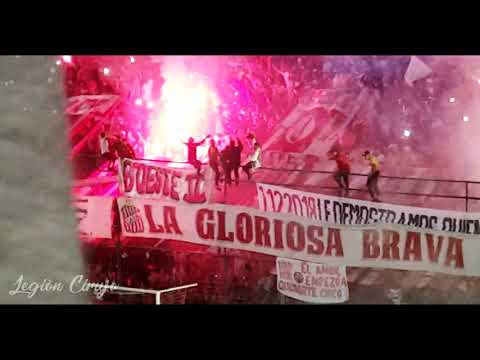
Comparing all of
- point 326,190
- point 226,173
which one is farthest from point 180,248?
point 326,190

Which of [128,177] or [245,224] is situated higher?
[128,177]

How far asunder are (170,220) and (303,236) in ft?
2.55

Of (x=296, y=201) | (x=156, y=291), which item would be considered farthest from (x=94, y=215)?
(x=296, y=201)

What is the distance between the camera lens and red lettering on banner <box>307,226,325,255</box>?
405cm

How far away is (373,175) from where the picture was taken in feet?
13.1

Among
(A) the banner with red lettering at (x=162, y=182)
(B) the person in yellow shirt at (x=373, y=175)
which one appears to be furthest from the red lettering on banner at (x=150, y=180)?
(B) the person in yellow shirt at (x=373, y=175)

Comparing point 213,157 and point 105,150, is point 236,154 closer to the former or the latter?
point 213,157

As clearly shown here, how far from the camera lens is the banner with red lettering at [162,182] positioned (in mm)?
4070

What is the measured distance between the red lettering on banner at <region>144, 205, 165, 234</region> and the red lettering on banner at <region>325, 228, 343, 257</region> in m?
0.96

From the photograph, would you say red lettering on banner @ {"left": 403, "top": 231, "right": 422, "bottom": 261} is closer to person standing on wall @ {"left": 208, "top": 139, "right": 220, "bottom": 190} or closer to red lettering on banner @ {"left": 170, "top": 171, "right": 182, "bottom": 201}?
person standing on wall @ {"left": 208, "top": 139, "right": 220, "bottom": 190}

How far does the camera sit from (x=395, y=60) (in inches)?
157

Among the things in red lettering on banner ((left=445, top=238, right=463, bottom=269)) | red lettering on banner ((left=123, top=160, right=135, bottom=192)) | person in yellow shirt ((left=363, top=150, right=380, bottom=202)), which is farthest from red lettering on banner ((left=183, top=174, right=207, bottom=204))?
red lettering on banner ((left=445, top=238, right=463, bottom=269))
